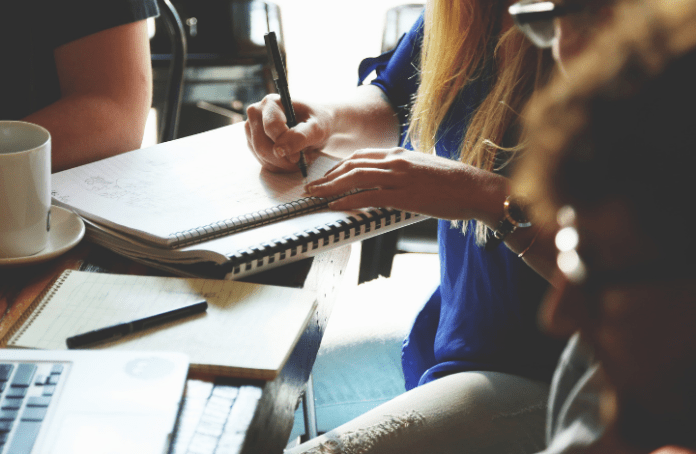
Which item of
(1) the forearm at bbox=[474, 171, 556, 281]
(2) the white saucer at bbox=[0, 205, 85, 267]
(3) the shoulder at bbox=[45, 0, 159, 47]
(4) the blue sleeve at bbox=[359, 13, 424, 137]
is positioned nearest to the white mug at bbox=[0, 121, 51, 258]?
(2) the white saucer at bbox=[0, 205, 85, 267]

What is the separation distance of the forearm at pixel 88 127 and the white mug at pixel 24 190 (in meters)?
0.18

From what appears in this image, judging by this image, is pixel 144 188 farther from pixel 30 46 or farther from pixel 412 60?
pixel 412 60

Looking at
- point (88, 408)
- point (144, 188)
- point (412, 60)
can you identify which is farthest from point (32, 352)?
point (412, 60)

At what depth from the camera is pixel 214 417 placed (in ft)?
1.43

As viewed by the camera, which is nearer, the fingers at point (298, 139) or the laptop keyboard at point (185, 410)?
the laptop keyboard at point (185, 410)

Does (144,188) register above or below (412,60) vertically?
below

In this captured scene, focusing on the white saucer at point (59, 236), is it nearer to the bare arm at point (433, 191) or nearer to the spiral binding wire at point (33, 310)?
the spiral binding wire at point (33, 310)

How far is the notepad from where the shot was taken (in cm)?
49

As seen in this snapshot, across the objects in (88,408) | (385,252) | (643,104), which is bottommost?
(385,252)

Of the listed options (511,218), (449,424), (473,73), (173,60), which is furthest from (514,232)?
(173,60)

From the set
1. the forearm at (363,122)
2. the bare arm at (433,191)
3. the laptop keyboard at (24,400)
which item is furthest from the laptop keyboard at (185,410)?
the forearm at (363,122)

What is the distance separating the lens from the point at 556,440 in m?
0.29

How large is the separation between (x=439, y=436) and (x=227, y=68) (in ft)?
6.18

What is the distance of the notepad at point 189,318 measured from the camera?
0.49m
